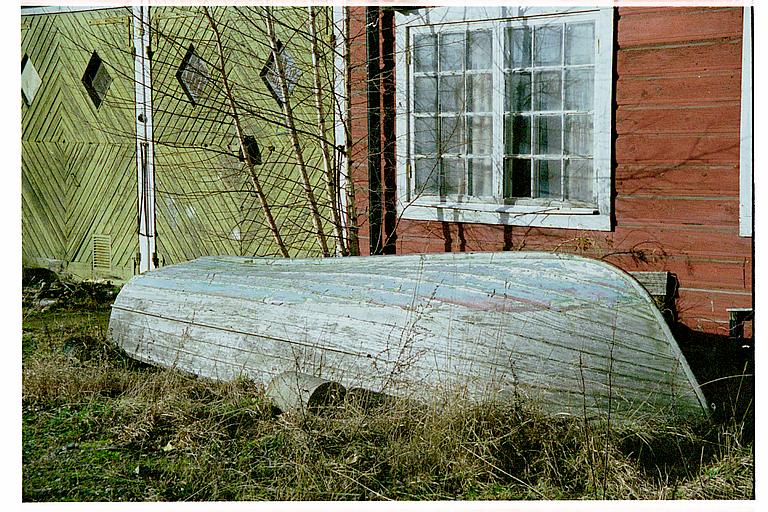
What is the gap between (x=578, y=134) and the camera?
6105 mm

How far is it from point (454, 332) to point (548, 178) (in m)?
2.09

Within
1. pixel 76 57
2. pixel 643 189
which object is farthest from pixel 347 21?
pixel 76 57

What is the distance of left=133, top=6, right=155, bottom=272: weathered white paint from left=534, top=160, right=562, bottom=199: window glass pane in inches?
185

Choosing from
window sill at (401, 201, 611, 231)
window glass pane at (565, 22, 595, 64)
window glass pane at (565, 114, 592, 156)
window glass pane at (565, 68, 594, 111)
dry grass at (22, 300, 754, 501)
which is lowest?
dry grass at (22, 300, 754, 501)

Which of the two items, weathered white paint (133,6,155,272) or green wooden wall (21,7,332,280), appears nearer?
green wooden wall (21,7,332,280)

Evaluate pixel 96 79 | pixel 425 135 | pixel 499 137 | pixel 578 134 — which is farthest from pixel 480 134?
pixel 96 79

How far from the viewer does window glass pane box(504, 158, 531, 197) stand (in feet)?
21.0

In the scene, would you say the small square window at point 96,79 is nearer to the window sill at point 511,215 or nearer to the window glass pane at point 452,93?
the window sill at point 511,215

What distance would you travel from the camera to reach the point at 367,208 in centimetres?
724

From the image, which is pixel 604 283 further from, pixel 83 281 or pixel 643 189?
pixel 83 281

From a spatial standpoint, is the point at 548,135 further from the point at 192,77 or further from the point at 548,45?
the point at 192,77

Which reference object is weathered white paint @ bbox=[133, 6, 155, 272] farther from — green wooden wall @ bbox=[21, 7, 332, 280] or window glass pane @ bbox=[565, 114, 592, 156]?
window glass pane @ bbox=[565, 114, 592, 156]

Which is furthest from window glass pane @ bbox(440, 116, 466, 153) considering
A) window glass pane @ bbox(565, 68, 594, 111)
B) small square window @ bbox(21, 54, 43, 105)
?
small square window @ bbox(21, 54, 43, 105)

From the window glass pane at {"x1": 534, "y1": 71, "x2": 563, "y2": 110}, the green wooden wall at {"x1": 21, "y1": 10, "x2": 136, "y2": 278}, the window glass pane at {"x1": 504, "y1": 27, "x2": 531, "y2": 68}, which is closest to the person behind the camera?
the window glass pane at {"x1": 534, "y1": 71, "x2": 563, "y2": 110}
